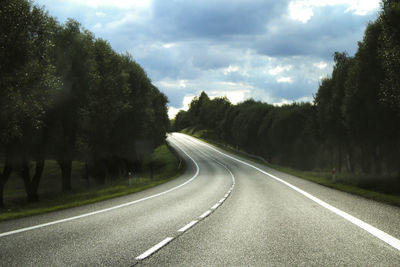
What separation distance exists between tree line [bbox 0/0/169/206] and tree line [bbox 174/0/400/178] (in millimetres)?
19033

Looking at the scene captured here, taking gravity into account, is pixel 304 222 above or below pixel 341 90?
below

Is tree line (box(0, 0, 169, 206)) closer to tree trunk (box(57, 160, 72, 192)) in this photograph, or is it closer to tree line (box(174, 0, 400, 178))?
tree trunk (box(57, 160, 72, 192))

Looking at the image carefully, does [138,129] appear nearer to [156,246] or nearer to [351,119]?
[351,119]

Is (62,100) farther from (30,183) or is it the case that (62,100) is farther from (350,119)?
(350,119)

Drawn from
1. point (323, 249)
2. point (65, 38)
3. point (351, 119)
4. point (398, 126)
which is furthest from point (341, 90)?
point (323, 249)

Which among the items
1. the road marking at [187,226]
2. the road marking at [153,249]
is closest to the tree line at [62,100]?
the road marking at [187,226]

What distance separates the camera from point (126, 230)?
24.8 ft

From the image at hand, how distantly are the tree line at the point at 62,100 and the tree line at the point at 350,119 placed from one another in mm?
19033

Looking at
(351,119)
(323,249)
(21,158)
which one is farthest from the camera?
(351,119)

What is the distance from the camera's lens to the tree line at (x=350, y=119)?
22.4 m

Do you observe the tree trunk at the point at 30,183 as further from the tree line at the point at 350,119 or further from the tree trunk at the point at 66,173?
the tree line at the point at 350,119

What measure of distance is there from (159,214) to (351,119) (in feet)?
87.6

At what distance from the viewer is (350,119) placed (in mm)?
32344

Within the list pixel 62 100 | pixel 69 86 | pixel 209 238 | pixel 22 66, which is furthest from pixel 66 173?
pixel 209 238
